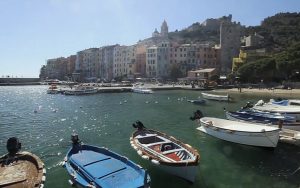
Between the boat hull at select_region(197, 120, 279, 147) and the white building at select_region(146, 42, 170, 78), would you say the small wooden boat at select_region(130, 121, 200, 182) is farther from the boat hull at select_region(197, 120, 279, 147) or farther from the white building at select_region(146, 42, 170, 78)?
the white building at select_region(146, 42, 170, 78)

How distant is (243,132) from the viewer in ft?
83.8

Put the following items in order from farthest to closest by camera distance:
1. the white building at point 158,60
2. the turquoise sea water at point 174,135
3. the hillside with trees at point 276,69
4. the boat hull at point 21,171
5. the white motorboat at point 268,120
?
the white building at point 158,60 → the hillside with trees at point 276,69 → the white motorboat at point 268,120 → the turquoise sea water at point 174,135 → the boat hull at point 21,171

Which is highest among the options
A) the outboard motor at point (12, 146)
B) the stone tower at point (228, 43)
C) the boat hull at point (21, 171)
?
the stone tower at point (228, 43)

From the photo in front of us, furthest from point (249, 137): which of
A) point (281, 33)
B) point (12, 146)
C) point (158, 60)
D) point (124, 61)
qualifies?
point (281, 33)

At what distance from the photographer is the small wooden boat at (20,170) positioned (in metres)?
15.0

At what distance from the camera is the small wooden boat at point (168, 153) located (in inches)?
689

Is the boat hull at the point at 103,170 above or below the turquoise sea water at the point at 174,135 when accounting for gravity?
above

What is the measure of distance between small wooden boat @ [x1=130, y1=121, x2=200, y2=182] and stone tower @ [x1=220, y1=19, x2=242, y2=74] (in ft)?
394

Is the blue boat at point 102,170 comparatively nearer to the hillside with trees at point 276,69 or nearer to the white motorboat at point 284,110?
the white motorboat at point 284,110

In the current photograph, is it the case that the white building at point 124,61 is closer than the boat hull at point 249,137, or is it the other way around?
the boat hull at point 249,137

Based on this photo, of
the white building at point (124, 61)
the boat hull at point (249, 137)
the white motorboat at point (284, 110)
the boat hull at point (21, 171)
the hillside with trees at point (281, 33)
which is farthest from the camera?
the hillside with trees at point (281, 33)

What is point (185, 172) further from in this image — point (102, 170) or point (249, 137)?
point (249, 137)

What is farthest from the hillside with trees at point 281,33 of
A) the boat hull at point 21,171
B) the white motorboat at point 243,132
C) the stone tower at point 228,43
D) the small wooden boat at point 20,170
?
the boat hull at point 21,171

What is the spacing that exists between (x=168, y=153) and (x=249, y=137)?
27.8 ft
